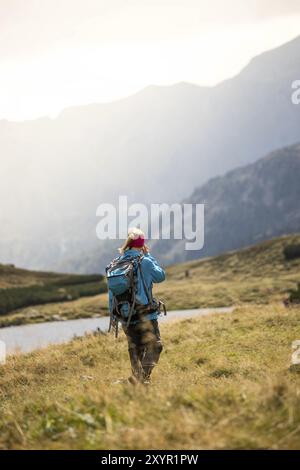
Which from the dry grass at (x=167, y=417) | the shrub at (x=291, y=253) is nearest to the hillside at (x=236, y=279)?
the shrub at (x=291, y=253)

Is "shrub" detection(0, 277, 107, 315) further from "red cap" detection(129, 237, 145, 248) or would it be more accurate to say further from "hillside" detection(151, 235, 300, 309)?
"red cap" detection(129, 237, 145, 248)

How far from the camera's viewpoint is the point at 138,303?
1120cm

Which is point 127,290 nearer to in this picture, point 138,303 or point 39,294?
point 138,303

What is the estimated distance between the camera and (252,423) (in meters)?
6.62

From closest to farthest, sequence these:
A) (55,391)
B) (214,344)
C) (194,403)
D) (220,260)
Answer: (194,403) < (55,391) < (214,344) < (220,260)

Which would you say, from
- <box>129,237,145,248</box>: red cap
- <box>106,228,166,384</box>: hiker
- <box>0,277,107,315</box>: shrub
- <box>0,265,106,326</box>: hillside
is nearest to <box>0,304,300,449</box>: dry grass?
<box>106,228,166,384</box>: hiker

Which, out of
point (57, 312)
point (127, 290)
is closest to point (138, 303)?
point (127, 290)

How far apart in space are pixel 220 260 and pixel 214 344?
249ft

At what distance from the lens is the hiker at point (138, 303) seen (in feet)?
36.7

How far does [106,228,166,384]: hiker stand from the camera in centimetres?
1118

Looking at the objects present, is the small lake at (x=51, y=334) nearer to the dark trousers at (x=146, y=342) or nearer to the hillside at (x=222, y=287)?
the hillside at (x=222, y=287)

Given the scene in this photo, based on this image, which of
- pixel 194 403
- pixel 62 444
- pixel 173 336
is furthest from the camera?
pixel 173 336

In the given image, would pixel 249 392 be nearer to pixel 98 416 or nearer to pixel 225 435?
pixel 225 435

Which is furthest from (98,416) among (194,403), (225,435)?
(225,435)
